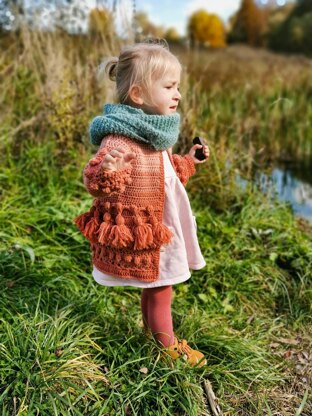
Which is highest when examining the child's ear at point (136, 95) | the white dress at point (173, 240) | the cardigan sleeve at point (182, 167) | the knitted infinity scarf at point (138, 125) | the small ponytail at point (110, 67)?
the small ponytail at point (110, 67)

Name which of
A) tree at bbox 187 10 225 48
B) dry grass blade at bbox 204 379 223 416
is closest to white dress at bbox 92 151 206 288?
dry grass blade at bbox 204 379 223 416

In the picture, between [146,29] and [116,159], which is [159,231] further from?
[146,29]

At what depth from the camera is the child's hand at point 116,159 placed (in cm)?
186

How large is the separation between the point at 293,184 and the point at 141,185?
3.92 metres

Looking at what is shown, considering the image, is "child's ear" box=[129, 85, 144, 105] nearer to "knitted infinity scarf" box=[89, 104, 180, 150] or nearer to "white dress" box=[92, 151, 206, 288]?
"knitted infinity scarf" box=[89, 104, 180, 150]

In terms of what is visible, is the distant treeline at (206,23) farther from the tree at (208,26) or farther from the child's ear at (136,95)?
the child's ear at (136,95)

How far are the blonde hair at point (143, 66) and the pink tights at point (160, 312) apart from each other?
2.69 ft

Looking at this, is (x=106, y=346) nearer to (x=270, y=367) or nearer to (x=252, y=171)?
(x=270, y=367)

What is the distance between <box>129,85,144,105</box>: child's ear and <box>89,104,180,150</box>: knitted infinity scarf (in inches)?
1.4

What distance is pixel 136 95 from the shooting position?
2.06m

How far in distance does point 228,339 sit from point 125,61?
139 centimetres

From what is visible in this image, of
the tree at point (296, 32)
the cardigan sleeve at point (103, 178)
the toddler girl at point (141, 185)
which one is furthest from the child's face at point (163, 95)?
the tree at point (296, 32)

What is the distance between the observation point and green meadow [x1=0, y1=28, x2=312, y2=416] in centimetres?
216

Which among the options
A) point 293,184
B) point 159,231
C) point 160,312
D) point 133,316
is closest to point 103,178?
point 159,231
